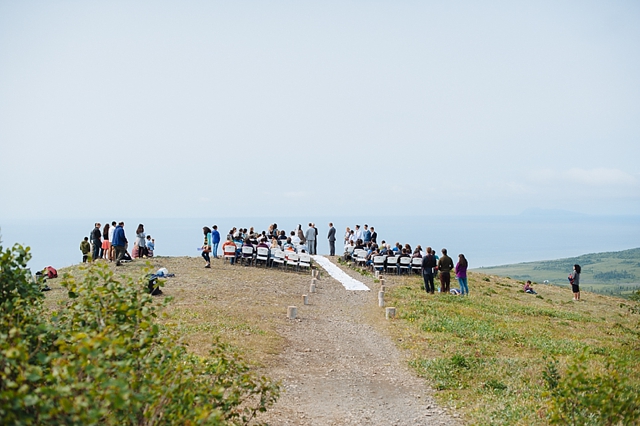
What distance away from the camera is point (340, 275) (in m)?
27.7

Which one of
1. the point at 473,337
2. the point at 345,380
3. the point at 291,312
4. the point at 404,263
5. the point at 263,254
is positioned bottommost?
the point at 345,380

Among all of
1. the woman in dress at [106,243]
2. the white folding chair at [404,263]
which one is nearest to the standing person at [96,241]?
the woman in dress at [106,243]

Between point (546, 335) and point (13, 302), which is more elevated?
point (13, 302)

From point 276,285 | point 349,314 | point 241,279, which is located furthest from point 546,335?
point 241,279

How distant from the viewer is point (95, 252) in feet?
85.0

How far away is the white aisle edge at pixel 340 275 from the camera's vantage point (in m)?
24.3

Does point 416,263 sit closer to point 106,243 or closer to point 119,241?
point 119,241

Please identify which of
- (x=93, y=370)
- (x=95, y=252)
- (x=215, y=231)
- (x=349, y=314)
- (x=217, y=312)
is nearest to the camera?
(x=93, y=370)

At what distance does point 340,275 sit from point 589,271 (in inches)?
6559

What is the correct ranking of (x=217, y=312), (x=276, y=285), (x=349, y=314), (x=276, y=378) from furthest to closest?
1. (x=276, y=285)
2. (x=349, y=314)
3. (x=217, y=312)
4. (x=276, y=378)

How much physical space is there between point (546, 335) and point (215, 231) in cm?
1825

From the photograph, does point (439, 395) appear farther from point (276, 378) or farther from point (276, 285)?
point (276, 285)

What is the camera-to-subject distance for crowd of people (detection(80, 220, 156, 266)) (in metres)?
24.9

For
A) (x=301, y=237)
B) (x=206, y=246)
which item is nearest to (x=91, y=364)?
(x=206, y=246)
